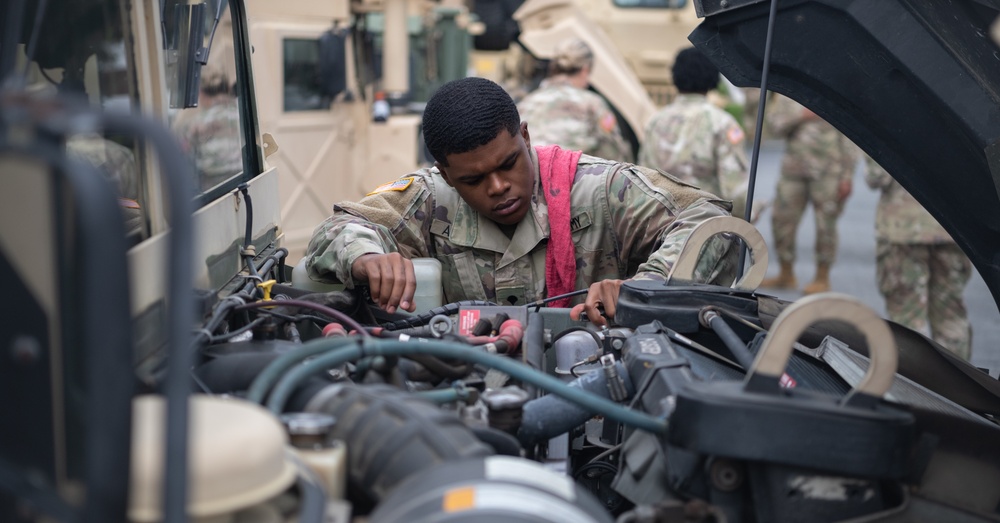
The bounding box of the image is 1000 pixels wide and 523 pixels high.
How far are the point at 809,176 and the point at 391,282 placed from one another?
23.1 feet

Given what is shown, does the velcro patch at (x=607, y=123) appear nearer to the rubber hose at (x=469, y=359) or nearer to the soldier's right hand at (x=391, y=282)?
the soldier's right hand at (x=391, y=282)

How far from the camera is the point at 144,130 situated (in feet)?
3.66

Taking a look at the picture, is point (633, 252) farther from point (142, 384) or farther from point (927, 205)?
point (142, 384)

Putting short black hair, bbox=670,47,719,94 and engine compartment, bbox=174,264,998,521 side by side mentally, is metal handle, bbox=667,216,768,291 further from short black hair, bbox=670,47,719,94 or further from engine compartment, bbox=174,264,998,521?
short black hair, bbox=670,47,719,94

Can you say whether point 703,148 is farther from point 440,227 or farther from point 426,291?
point 426,291

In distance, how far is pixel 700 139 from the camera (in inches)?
285

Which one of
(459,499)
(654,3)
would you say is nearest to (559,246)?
(459,499)

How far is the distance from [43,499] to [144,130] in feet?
1.39

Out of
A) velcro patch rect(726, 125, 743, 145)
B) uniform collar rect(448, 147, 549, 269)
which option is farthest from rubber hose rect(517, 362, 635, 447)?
velcro patch rect(726, 125, 743, 145)

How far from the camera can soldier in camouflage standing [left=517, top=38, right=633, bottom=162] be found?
7.36 metres

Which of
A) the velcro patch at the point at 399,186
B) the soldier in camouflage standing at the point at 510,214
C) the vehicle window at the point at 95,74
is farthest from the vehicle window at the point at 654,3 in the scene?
the vehicle window at the point at 95,74

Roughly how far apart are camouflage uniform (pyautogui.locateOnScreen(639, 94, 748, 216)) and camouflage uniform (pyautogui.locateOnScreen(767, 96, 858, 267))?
1779 mm

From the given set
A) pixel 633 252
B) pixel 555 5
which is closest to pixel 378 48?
pixel 555 5

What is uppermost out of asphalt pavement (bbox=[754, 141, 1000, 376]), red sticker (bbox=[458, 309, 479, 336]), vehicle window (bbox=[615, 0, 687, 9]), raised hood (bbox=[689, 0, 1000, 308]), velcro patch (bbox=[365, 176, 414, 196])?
vehicle window (bbox=[615, 0, 687, 9])
